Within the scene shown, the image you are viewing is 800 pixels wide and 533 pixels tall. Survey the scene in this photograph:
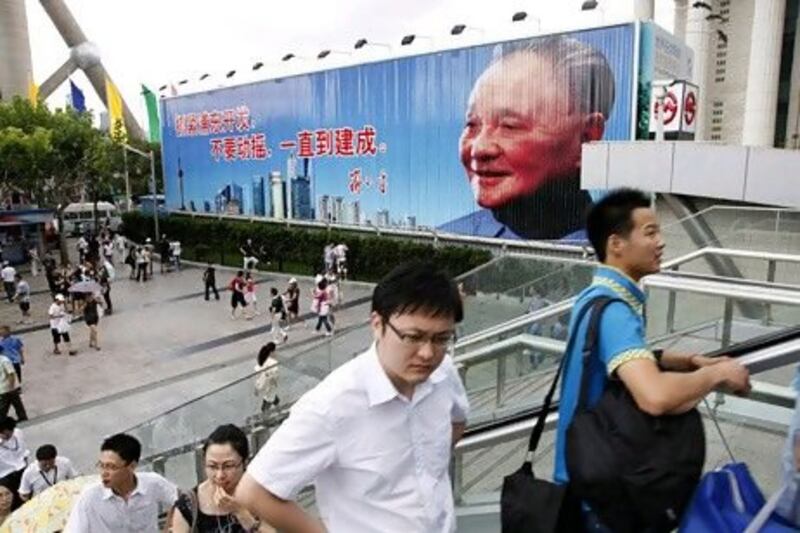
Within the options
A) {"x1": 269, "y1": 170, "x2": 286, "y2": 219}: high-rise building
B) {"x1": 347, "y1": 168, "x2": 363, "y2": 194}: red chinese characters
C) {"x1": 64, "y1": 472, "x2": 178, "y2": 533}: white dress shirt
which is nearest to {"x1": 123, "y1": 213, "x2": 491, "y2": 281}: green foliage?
{"x1": 269, "y1": 170, "x2": 286, "y2": 219}: high-rise building

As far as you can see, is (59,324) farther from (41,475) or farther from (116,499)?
(116,499)

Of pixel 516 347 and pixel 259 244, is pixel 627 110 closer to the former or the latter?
pixel 516 347

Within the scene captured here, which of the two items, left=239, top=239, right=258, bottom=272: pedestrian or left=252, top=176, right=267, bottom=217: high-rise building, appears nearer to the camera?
left=239, top=239, right=258, bottom=272: pedestrian

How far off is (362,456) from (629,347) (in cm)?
72

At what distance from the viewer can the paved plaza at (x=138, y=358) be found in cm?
978

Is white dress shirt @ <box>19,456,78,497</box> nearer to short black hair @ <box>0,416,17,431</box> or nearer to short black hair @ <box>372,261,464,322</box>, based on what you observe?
short black hair @ <box>0,416,17,431</box>

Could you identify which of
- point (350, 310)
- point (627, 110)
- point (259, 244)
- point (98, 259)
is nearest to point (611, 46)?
point (627, 110)

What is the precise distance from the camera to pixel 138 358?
1298 centimetres

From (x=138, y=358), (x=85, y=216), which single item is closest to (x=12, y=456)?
(x=138, y=358)

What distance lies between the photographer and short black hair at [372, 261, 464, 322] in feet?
4.96

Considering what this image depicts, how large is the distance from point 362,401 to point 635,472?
2.16 feet

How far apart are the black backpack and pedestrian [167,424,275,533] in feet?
5.01

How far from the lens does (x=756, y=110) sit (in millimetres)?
24594

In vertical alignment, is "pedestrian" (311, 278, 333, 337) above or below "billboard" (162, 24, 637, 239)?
below
